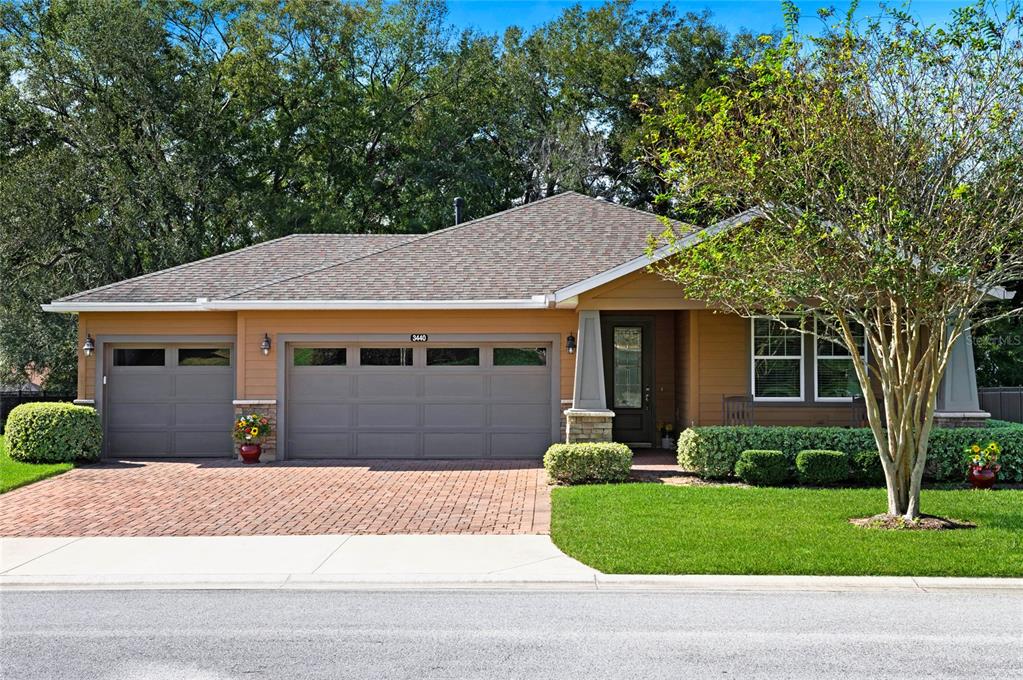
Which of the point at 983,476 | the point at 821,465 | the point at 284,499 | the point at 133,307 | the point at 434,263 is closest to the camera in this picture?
the point at 284,499

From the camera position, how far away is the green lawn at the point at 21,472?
46.6 feet

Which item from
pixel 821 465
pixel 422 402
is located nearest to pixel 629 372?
pixel 422 402

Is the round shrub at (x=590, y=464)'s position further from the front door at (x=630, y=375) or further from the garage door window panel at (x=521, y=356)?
the front door at (x=630, y=375)

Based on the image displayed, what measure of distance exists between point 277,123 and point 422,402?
695 inches

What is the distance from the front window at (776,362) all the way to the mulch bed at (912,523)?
550 cm

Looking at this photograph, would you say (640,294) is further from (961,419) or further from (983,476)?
(983,476)

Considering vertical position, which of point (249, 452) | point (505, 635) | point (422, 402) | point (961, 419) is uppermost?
point (422, 402)

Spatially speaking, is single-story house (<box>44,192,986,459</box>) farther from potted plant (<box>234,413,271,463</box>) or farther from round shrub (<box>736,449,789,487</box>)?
round shrub (<box>736,449,789,487</box>)

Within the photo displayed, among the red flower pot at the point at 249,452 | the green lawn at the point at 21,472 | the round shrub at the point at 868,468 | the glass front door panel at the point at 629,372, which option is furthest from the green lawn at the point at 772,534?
the green lawn at the point at 21,472

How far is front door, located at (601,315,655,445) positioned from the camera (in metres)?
18.1

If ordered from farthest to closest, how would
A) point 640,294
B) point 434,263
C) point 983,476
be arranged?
1. point 434,263
2. point 640,294
3. point 983,476

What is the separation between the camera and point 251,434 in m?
16.7

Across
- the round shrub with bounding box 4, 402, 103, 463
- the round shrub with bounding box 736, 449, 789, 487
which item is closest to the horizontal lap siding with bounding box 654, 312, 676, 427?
the round shrub with bounding box 736, 449, 789, 487

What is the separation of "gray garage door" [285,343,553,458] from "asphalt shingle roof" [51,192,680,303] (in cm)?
108
